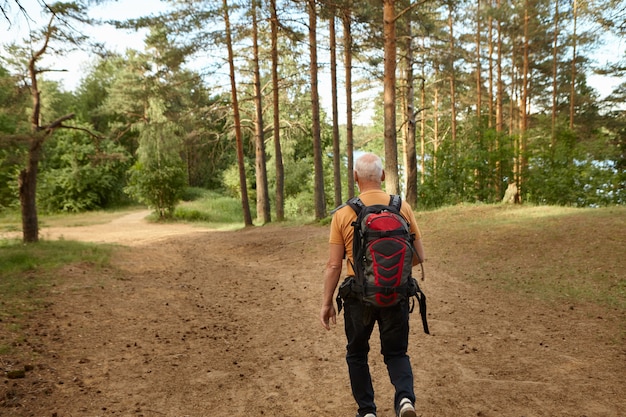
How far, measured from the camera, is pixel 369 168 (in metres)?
3.11

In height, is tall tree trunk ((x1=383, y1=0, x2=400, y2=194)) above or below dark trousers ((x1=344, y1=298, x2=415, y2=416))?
above

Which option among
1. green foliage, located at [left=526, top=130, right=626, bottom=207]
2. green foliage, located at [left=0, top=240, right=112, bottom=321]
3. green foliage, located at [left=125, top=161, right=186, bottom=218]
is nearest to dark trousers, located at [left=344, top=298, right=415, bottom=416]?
green foliage, located at [left=0, top=240, right=112, bottom=321]

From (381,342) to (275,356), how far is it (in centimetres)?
243

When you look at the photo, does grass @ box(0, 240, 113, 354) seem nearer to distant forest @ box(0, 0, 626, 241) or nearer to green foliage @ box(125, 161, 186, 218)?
distant forest @ box(0, 0, 626, 241)

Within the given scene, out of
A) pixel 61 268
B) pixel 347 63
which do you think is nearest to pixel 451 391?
pixel 61 268

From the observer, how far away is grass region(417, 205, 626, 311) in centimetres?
757

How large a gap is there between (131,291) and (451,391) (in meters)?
5.85

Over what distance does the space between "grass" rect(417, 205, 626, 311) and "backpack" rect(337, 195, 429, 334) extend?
5.36 meters

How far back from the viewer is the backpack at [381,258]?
9.20 feet

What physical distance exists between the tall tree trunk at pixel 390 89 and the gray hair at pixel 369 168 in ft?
30.0

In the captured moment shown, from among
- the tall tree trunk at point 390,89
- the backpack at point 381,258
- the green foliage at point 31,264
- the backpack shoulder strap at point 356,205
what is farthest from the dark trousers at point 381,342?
the tall tree trunk at point 390,89

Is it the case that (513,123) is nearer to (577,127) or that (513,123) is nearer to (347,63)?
(577,127)

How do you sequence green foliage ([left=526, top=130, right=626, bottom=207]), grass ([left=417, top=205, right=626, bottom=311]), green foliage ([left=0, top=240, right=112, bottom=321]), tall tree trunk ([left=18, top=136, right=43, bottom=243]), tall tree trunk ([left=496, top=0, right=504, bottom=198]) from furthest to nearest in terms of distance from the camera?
tall tree trunk ([left=496, top=0, right=504, bottom=198]) < green foliage ([left=526, top=130, right=626, bottom=207]) < tall tree trunk ([left=18, top=136, right=43, bottom=243]) < grass ([left=417, top=205, right=626, bottom=311]) < green foliage ([left=0, top=240, right=112, bottom=321])

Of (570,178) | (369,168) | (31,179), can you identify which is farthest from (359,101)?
(369,168)
